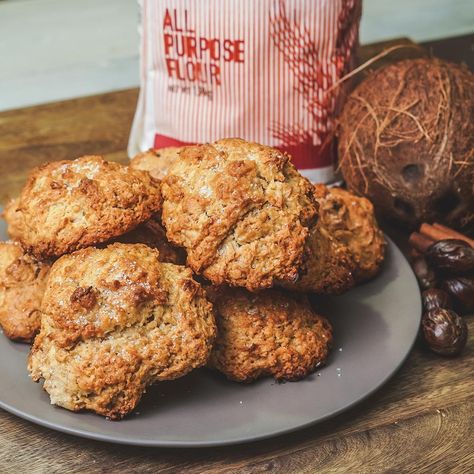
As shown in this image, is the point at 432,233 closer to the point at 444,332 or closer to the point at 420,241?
the point at 420,241

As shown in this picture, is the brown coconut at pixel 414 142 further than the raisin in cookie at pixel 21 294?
Yes

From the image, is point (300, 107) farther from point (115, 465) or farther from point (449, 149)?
point (115, 465)

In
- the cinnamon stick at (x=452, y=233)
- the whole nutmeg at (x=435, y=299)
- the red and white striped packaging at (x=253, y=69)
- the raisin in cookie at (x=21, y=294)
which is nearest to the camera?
the raisin in cookie at (x=21, y=294)

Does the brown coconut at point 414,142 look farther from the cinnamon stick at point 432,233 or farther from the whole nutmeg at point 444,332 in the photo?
the whole nutmeg at point 444,332

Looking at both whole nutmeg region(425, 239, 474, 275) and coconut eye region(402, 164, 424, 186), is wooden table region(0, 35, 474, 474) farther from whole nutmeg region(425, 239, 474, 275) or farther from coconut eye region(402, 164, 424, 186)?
coconut eye region(402, 164, 424, 186)

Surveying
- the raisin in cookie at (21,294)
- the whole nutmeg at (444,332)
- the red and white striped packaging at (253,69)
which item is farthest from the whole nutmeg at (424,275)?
the raisin in cookie at (21,294)

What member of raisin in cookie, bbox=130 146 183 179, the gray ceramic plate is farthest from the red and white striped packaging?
the gray ceramic plate
